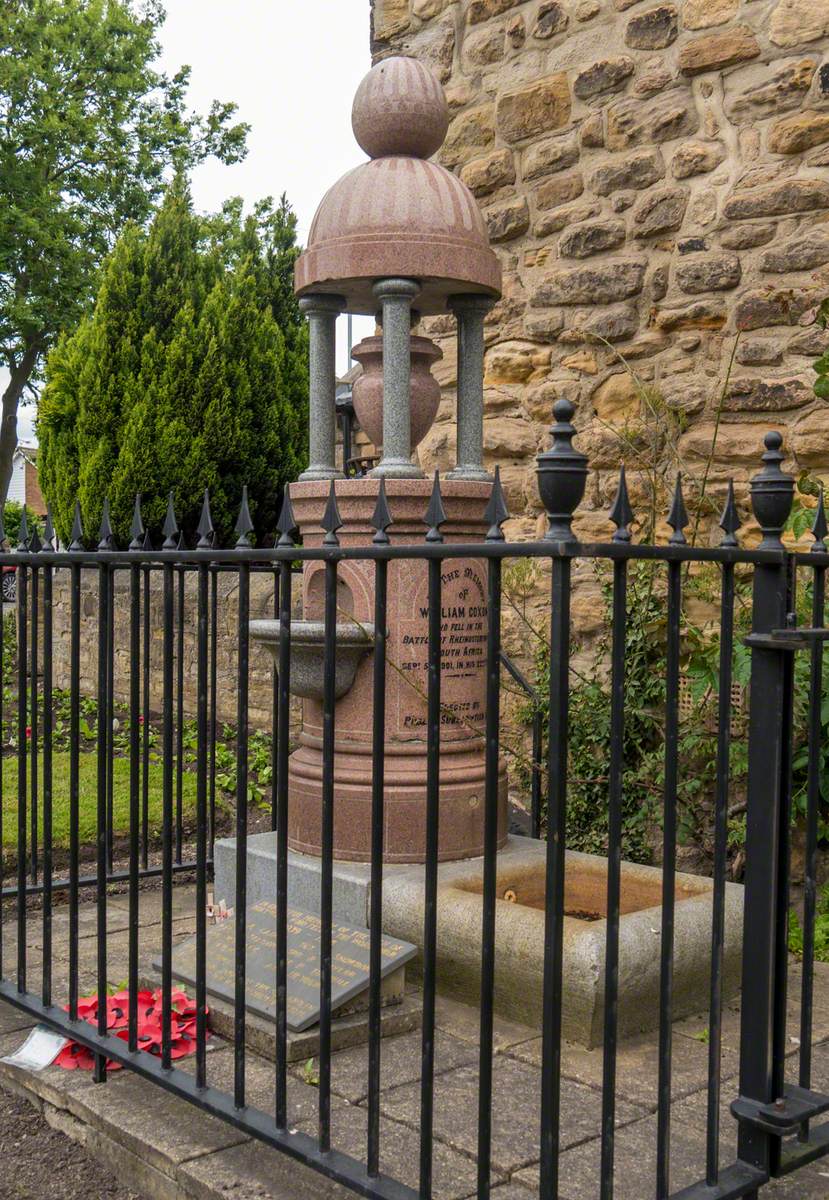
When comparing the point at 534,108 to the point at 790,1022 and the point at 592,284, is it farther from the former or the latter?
the point at 790,1022

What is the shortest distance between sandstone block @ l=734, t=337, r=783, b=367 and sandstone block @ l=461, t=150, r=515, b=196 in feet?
5.68

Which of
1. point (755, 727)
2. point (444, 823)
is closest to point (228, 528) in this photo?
point (444, 823)

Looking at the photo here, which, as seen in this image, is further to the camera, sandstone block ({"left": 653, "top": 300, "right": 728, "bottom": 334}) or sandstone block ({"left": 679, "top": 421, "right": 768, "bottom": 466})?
sandstone block ({"left": 653, "top": 300, "right": 728, "bottom": 334})

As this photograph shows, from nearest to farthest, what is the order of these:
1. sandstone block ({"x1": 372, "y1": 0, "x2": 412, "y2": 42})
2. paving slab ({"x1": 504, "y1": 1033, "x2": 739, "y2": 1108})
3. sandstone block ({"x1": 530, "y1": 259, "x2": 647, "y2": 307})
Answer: paving slab ({"x1": 504, "y1": 1033, "x2": 739, "y2": 1108})
sandstone block ({"x1": 530, "y1": 259, "x2": 647, "y2": 307})
sandstone block ({"x1": 372, "y1": 0, "x2": 412, "y2": 42})

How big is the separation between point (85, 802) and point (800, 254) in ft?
15.0

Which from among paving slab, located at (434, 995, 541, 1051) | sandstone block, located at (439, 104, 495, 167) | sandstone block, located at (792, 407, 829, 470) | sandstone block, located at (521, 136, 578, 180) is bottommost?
paving slab, located at (434, 995, 541, 1051)

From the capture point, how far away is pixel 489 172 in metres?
6.19

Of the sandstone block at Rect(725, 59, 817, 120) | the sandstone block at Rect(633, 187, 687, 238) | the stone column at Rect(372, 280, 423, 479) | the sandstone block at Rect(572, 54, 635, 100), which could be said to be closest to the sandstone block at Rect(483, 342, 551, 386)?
the sandstone block at Rect(633, 187, 687, 238)

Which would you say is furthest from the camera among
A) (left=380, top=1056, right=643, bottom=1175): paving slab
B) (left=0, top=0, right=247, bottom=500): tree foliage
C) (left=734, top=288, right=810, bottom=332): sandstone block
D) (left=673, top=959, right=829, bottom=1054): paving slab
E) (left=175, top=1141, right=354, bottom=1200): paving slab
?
(left=0, top=0, right=247, bottom=500): tree foliage

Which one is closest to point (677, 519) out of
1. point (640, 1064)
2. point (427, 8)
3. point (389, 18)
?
point (640, 1064)

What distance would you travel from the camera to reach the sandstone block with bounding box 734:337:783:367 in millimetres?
5066

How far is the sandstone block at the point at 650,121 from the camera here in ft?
17.7

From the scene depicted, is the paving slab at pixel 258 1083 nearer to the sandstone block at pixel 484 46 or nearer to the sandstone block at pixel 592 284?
the sandstone block at pixel 592 284

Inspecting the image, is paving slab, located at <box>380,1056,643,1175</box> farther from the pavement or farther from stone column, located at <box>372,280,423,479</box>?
stone column, located at <box>372,280,423,479</box>
